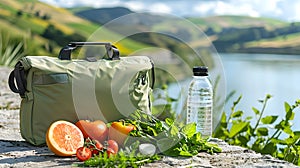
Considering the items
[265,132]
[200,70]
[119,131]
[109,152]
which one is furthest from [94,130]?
[265,132]

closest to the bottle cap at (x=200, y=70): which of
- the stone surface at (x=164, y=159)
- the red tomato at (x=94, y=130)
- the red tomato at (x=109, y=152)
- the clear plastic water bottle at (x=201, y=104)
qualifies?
the clear plastic water bottle at (x=201, y=104)

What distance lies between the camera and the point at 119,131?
291 centimetres

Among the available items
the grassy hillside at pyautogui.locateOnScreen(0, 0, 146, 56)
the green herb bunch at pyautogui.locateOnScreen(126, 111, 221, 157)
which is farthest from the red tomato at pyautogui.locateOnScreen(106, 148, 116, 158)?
the grassy hillside at pyautogui.locateOnScreen(0, 0, 146, 56)

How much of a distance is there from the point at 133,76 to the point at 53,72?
19.8 inches

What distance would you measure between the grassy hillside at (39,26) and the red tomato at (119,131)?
5732 mm

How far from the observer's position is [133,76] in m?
3.21

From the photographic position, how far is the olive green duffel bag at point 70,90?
9.92 feet

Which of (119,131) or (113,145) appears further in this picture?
(119,131)

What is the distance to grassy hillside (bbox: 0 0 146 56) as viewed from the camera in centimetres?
905

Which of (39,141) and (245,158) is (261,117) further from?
(39,141)

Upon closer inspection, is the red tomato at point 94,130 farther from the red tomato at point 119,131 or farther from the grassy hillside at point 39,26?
the grassy hillside at point 39,26

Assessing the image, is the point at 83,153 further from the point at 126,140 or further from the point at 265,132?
the point at 265,132

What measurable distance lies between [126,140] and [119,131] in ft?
0.26

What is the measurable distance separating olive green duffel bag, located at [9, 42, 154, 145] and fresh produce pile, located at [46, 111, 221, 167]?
0.12 meters
